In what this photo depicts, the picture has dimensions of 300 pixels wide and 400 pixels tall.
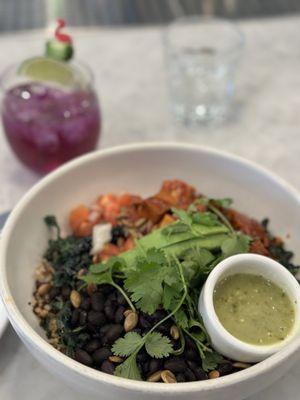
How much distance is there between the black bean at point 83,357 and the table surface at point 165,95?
0.61 m

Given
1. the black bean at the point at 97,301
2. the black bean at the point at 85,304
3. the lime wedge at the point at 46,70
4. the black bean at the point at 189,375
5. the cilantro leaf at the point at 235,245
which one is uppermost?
the lime wedge at the point at 46,70

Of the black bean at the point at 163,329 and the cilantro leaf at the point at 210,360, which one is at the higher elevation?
the black bean at the point at 163,329

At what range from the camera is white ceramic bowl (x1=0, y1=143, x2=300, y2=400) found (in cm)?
87

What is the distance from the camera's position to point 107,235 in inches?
50.6

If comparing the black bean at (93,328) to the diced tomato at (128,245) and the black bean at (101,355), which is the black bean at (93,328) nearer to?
the black bean at (101,355)

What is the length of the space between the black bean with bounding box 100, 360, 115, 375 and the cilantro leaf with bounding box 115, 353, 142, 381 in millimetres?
27

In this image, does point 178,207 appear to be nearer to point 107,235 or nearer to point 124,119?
point 107,235

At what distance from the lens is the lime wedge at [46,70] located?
1.43 meters

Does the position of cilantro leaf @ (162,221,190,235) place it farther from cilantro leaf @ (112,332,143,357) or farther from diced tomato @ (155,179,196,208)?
cilantro leaf @ (112,332,143,357)

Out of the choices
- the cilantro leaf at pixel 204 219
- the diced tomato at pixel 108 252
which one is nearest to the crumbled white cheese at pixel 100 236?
the diced tomato at pixel 108 252

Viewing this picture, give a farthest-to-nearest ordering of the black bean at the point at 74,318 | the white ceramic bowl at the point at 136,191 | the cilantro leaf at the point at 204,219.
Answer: the cilantro leaf at the point at 204,219
the black bean at the point at 74,318
the white ceramic bowl at the point at 136,191

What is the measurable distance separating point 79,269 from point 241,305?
39cm

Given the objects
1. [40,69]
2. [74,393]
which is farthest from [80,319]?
[40,69]

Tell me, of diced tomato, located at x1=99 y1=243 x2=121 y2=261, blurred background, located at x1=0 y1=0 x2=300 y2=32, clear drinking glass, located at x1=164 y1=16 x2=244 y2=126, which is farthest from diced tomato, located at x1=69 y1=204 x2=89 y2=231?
blurred background, located at x1=0 y1=0 x2=300 y2=32
